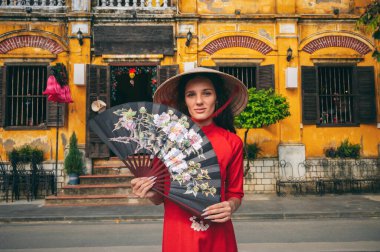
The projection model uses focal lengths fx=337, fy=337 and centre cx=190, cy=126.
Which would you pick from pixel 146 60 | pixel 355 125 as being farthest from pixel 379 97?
pixel 146 60

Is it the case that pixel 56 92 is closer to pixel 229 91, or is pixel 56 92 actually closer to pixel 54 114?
pixel 54 114

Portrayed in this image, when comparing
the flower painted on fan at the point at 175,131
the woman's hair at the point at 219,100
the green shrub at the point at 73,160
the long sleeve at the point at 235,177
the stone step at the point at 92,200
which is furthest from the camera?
the green shrub at the point at 73,160

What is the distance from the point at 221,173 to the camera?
6.94ft

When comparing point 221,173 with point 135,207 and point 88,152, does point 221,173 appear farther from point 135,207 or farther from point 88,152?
point 88,152

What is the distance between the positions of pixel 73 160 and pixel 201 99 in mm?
10044

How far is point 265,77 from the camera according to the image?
12.3 meters

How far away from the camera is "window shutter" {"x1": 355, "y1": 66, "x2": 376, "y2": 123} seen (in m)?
12.4

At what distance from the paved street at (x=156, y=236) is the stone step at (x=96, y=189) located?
226 centimetres

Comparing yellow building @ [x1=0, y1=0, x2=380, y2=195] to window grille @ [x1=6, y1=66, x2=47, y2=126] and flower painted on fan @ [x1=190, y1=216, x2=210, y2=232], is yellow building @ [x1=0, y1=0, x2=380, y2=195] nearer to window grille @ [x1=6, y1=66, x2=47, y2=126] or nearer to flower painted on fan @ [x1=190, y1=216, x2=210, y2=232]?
window grille @ [x1=6, y1=66, x2=47, y2=126]

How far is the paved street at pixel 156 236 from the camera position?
19.9ft

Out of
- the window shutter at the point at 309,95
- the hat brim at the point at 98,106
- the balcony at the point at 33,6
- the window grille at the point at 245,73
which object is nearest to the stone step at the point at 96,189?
the hat brim at the point at 98,106

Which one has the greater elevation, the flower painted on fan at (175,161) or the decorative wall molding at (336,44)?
the decorative wall molding at (336,44)

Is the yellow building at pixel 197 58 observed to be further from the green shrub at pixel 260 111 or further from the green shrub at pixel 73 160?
the green shrub at pixel 260 111

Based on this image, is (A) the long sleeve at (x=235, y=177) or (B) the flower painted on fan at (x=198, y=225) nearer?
(B) the flower painted on fan at (x=198, y=225)
